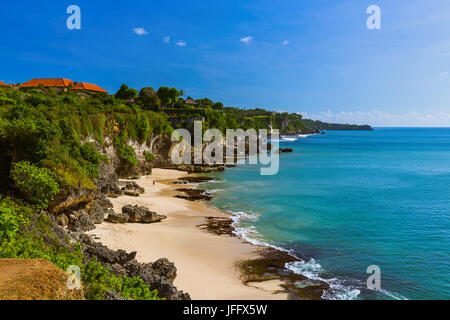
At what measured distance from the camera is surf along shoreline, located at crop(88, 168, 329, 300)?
1502cm

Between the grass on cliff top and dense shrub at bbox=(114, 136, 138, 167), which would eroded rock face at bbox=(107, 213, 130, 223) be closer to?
the grass on cliff top

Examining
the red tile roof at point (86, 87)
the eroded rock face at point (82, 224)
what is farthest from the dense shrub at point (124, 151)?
the red tile roof at point (86, 87)

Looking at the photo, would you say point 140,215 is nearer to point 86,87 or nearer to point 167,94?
point 167,94

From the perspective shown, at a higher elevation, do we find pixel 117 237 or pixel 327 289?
pixel 117 237

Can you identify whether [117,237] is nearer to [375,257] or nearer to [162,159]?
[375,257]

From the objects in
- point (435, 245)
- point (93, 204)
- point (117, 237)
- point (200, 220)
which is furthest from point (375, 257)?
point (93, 204)

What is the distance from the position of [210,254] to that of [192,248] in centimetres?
149

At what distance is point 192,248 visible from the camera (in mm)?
20062

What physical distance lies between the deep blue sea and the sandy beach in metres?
2.94

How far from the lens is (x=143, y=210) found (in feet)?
82.9

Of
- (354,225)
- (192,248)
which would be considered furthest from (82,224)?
(354,225)

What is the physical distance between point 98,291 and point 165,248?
11.5 m
